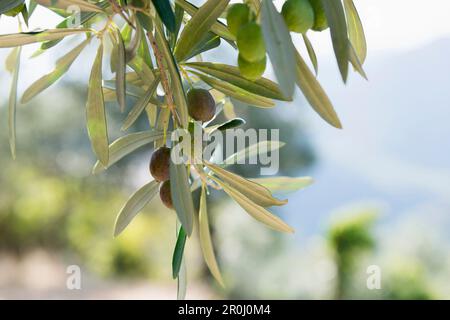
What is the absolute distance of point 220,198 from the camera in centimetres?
708

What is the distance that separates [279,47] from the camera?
1.17 feet

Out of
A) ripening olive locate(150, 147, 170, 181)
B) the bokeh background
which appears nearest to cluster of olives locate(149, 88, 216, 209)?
ripening olive locate(150, 147, 170, 181)

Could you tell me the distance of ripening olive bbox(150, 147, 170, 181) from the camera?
0.53 meters

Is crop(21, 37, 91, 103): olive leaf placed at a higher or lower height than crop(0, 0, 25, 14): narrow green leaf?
lower

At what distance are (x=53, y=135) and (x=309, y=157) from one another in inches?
119

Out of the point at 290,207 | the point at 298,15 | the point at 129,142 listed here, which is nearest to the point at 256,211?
the point at 129,142

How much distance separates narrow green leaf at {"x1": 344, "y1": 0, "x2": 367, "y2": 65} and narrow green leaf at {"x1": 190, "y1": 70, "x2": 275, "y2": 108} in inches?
3.6

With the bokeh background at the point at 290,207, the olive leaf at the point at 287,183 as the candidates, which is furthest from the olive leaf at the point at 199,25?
the bokeh background at the point at 290,207

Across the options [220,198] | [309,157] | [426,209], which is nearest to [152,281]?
[220,198]

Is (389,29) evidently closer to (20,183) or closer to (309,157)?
(309,157)

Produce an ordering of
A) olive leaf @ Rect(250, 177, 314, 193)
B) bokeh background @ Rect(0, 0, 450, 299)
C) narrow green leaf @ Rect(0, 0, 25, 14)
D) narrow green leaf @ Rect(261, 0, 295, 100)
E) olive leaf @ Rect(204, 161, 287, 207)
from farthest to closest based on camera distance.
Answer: bokeh background @ Rect(0, 0, 450, 299)
olive leaf @ Rect(250, 177, 314, 193)
olive leaf @ Rect(204, 161, 287, 207)
narrow green leaf @ Rect(0, 0, 25, 14)
narrow green leaf @ Rect(261, 0, 295, 100)

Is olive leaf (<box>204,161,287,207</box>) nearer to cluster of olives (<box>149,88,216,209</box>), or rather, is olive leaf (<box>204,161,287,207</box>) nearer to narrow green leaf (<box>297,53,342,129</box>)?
cluster of olives (<box>149,88,216,209</box>)

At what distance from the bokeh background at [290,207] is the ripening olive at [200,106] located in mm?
5053

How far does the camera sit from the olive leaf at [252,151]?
25.0 inches
